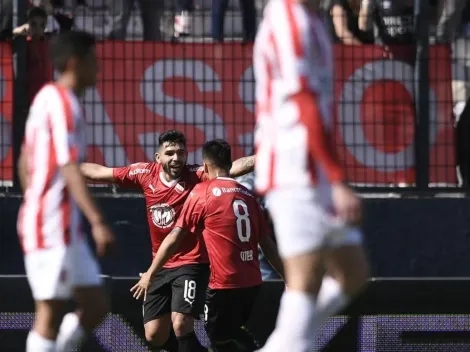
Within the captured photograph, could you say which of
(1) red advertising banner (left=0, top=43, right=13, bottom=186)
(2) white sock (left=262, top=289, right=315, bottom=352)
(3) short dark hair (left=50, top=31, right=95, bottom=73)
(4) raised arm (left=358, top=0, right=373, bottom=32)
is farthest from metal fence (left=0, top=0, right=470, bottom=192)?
(2) white sock (left=262, top=289, right=315, bottom=352)

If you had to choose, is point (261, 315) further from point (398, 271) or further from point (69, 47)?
point (69, 47)

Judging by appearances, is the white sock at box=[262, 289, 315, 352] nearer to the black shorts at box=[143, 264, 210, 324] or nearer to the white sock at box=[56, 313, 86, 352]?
the white sock at box=[56, 313, 86, 352]

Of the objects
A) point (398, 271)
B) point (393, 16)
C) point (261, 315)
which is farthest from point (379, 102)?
point (261, 315)

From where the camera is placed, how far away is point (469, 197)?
11414mm

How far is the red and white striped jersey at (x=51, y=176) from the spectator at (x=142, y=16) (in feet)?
17.5

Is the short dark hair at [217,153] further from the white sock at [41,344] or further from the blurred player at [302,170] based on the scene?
the blurred player at [302,170]

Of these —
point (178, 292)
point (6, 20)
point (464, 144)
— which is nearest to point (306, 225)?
point (178, 292)

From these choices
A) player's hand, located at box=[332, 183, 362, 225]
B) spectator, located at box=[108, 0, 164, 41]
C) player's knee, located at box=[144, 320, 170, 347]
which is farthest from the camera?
spectator, located at box=[108, 0, 164, 41]

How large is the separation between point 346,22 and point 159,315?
3.99m

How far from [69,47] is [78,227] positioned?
94cm

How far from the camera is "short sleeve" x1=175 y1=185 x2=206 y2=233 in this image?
8328mm

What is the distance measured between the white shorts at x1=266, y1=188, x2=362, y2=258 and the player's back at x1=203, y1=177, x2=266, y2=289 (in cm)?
276

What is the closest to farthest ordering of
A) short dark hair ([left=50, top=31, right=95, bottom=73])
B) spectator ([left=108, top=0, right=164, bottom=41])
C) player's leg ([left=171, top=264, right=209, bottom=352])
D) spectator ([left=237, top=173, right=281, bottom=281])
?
1. short dark hair ([left=50, top=31, right=95, bottom=73])
2. player's leg ([left=171, top=264, right=209, bottom=352])
3. spectator ([left=237, top=173, right=281, bottom=281])
4. spectator ([left=108, top=0, right=164, bottom=41])

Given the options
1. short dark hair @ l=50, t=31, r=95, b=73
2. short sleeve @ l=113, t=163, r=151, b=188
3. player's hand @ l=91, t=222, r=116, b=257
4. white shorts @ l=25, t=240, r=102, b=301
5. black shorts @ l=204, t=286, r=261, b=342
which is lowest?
black shorts @ l=204, t=286, r=261, b=342
